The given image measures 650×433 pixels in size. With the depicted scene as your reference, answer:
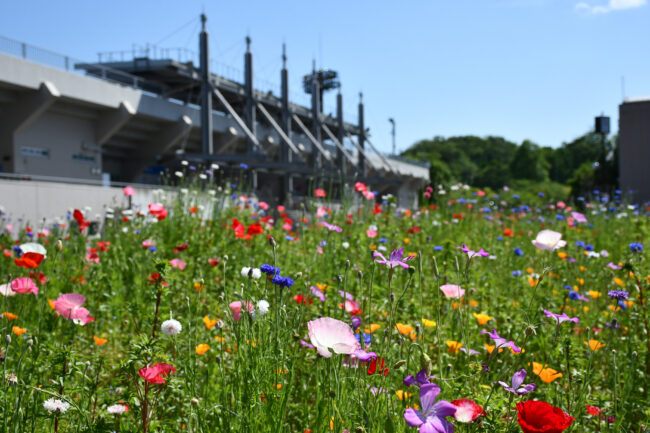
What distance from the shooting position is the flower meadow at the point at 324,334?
60.2 inches

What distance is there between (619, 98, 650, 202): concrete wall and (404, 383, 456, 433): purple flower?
2388 centimetres

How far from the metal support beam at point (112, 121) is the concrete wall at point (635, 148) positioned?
2304 cm

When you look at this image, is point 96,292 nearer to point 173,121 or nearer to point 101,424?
point 101,424

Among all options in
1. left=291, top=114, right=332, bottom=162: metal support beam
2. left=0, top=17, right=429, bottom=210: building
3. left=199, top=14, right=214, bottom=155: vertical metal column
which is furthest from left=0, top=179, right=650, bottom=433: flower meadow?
left=291, top=114, right=332, bottom=162: metal support beam

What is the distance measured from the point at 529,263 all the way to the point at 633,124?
1975 cm

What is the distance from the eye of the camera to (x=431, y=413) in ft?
3.55

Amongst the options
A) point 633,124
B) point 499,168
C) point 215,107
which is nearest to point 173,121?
point 215,107

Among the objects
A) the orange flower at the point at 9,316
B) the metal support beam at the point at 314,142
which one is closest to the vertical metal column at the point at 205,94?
the metal support beam at the point at 314,142

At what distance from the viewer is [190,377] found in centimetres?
187

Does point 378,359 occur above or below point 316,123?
below

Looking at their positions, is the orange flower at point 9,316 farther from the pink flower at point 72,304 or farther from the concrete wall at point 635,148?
the concrete wall at point 635,148

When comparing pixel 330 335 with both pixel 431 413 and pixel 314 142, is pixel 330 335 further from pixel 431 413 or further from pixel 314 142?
pixel 314 142

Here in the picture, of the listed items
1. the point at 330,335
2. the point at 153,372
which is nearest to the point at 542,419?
the point at 330,335

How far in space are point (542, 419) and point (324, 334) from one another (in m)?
0.53
